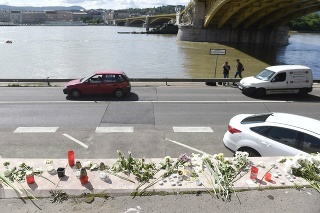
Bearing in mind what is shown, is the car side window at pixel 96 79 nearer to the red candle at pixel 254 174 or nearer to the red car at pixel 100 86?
the red car at pixel 100 86

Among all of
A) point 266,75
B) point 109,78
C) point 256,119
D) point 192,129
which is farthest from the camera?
point 266,75

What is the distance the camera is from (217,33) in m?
60.8

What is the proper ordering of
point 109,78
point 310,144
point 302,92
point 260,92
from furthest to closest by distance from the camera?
1. point 302,92
2. point 260,92
3. point 109,78
4. point 310,144

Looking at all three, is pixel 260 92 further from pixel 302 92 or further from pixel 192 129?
pixel 192 129

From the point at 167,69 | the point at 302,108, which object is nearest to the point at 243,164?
the point at 302,108

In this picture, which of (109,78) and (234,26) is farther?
(234,26)

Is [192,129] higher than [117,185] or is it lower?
lower

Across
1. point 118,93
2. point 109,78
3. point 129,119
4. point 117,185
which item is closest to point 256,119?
point 117,185

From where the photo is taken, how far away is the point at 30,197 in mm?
4344

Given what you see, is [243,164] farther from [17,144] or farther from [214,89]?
[214,89]

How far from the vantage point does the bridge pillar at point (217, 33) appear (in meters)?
59.3

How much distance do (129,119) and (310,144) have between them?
659 cm

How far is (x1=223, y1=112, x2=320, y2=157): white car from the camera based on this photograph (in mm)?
6309

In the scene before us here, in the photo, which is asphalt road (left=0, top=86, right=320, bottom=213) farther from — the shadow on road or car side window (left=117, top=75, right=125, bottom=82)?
car side window (left=117, top=75, right=125, bottom=82)
